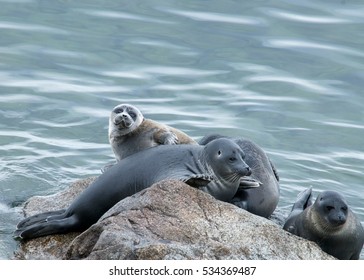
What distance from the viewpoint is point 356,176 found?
10758 mm

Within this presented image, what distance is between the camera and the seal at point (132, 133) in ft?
29.7

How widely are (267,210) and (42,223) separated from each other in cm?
181

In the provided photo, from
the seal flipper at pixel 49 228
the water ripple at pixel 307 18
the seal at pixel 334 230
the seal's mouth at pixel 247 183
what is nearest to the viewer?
the seal flipper at pixel 49 228

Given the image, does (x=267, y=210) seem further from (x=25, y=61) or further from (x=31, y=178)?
(x=25, y=61)

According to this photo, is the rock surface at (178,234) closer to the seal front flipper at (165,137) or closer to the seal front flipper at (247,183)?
the seal front flipper at (247,183)

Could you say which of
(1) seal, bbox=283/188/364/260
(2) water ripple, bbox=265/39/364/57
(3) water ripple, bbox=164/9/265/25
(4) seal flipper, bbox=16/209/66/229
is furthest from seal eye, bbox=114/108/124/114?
(3) water ripple, bbox=164/9/265/25

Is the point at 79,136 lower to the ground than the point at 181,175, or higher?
lower

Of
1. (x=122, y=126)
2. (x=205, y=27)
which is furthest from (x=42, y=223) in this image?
(x=205, y=27)

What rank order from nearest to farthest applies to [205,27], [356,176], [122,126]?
1. [122,126]
2. [356,176]
3. [205,27]

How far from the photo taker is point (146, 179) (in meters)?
7.82

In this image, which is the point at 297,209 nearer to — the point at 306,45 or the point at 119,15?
the point at 306,45

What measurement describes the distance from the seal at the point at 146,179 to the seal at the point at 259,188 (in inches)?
7.7

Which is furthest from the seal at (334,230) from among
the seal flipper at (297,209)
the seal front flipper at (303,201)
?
the seal front flipper at (303,201)
